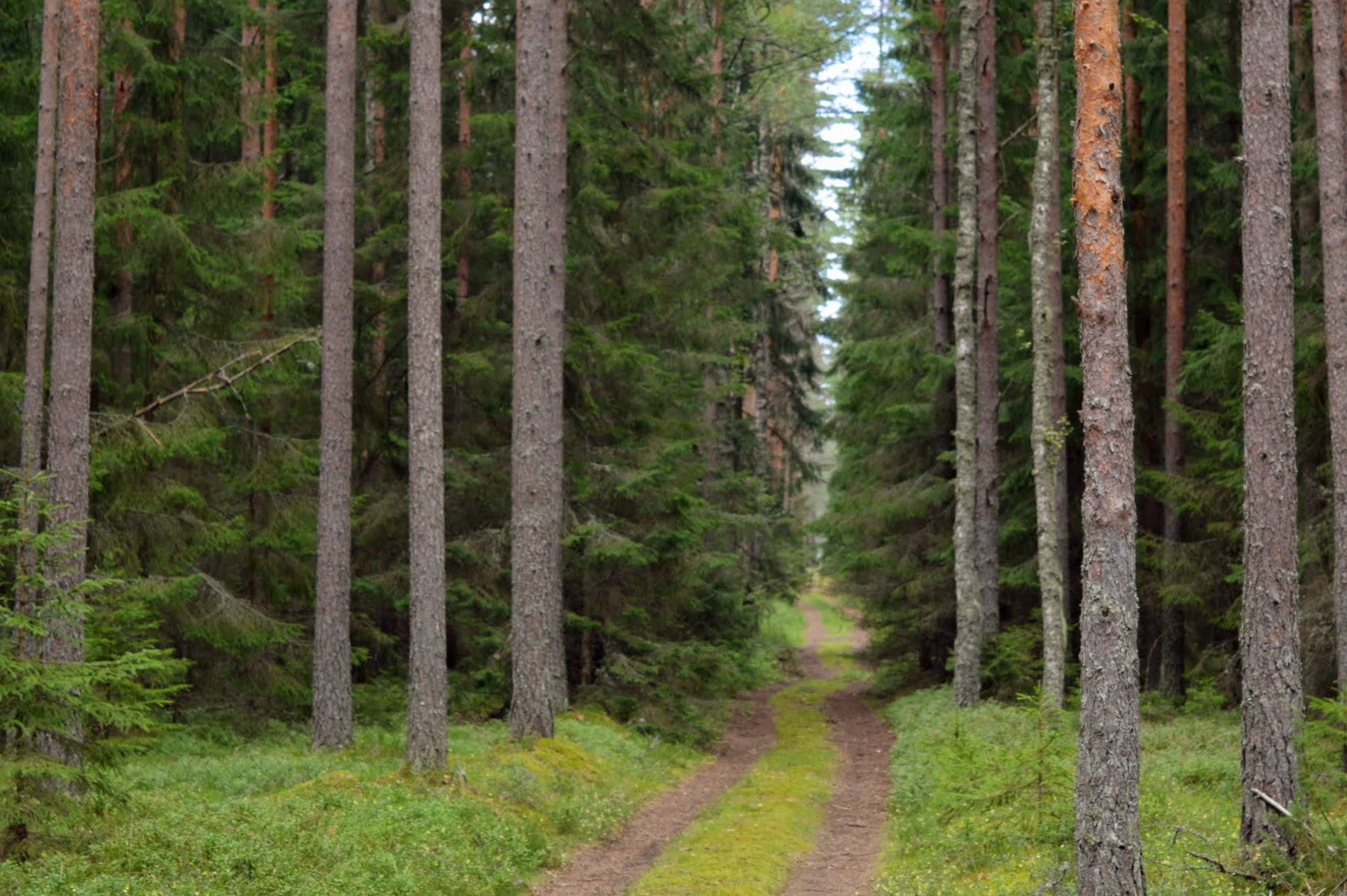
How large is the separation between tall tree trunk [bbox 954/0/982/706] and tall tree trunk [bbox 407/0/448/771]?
10465mm

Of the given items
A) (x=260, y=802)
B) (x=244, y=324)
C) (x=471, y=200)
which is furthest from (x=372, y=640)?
(x=260, y=802)

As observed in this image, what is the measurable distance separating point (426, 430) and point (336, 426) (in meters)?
2.39

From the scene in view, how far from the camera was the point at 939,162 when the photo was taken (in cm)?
2552

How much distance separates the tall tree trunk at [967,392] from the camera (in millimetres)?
20656

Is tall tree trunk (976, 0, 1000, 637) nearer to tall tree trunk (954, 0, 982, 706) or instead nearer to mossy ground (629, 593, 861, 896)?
tall tree trunk (954, 0, 982, 706)

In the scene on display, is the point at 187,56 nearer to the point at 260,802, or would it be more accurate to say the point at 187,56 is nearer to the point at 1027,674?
the point at 260,802

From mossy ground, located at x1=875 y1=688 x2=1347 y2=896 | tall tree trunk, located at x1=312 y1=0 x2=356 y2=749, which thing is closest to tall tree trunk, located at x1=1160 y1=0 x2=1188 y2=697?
mossy ground, located at x1=875 y1=688 x2=1347 y2=896

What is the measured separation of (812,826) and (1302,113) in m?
12.2

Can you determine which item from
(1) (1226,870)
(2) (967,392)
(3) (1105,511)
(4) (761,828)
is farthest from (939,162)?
(1) (1226,870)

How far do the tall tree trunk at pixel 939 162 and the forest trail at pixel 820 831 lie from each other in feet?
27.5

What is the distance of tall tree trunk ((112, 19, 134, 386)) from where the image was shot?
52.1 feet

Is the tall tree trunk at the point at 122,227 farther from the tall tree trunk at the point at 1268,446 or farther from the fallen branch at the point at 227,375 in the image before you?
the tall tree trunk at the point at 1268,446

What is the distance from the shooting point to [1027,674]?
68.8 feet

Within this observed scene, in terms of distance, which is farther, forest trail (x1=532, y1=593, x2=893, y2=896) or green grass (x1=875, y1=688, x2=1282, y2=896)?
forest trail (x1=532, y1=593, x2=893, y2=896)
